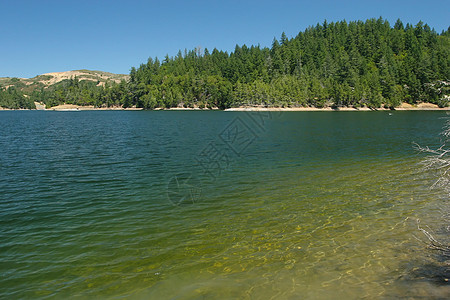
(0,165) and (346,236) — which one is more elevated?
(0,165)

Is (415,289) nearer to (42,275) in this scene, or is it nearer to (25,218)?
(42,275)

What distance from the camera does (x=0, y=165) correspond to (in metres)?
24.0

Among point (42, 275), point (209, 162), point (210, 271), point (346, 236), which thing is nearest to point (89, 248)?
point (42, 275)

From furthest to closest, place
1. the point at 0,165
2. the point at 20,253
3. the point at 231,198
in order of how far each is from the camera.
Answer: the point at 0,165, the point at 231,198, the point at 20,253

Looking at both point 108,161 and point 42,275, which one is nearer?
point 42,275

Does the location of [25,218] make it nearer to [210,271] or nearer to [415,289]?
[210,271]

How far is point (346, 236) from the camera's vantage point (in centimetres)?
1060

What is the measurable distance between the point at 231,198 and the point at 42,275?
9037 millimetres

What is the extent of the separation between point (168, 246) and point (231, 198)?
19.1ft

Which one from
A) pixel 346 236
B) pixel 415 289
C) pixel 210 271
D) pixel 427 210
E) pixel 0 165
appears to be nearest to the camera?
pixel 415 289

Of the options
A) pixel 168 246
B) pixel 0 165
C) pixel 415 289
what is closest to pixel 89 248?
pixel 168 246

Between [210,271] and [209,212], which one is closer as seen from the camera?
[210,271]

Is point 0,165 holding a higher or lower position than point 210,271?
higher

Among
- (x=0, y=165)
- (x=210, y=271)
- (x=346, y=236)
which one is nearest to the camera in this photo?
(x=210, y=271)
